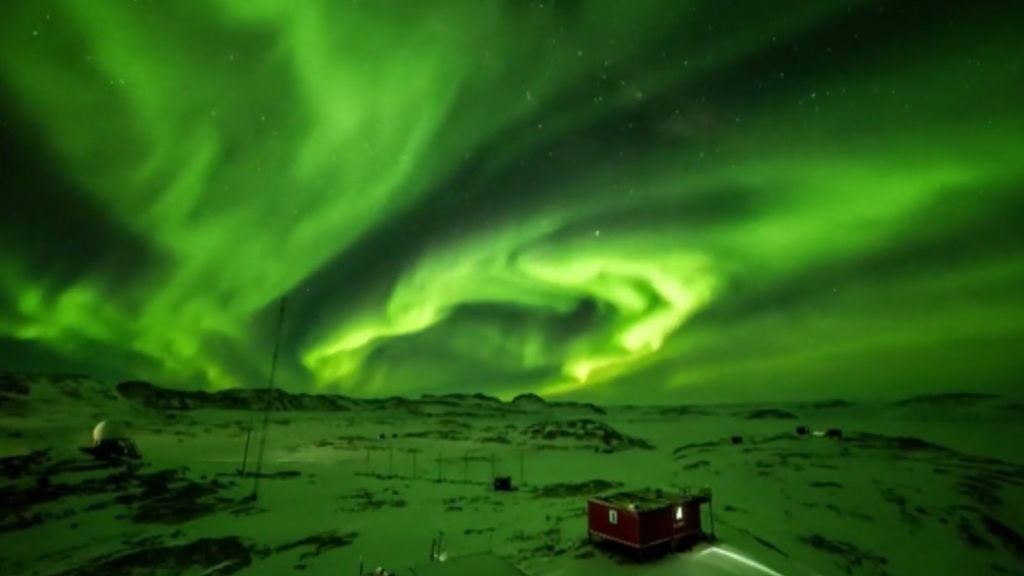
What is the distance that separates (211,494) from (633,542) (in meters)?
33.7

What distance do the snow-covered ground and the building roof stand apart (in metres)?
2.50

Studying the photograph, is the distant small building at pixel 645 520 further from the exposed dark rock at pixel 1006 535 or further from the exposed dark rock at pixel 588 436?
the exposed dark rock at pixel 588 436

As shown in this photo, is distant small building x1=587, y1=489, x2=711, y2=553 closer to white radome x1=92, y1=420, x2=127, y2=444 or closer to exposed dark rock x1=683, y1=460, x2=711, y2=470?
exposed dark rock x1=683, y1=460, x2=711, y2=470

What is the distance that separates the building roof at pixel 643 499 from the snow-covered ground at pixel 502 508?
8.20 ft

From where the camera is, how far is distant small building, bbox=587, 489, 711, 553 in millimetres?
26781

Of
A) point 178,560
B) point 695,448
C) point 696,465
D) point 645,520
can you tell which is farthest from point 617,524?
point 695,448

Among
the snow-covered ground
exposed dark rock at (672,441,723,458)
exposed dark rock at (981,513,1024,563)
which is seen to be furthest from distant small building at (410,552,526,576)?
exposed dark rock at (672,441,723,458)

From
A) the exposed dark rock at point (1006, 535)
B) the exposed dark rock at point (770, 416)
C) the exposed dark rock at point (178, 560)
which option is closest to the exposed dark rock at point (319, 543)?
the exposed dark rock at point (178, 560)

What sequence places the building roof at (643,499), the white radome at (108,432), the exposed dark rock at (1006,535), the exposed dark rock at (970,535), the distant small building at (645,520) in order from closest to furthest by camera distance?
1. the distant small building at (645,520)
2. the building roof at (643,499)
3. the exposed dark rock at (1006,535)
4. the exposed dark rock at (970,535)
5. the white radome at (108,432)

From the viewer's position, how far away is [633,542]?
26.8 meters

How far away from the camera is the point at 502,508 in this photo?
3816cm

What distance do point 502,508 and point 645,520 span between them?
14.1 m

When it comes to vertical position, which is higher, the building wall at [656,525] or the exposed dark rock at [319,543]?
the building wall at [656,525]

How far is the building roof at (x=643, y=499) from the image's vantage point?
2762 centimetres
